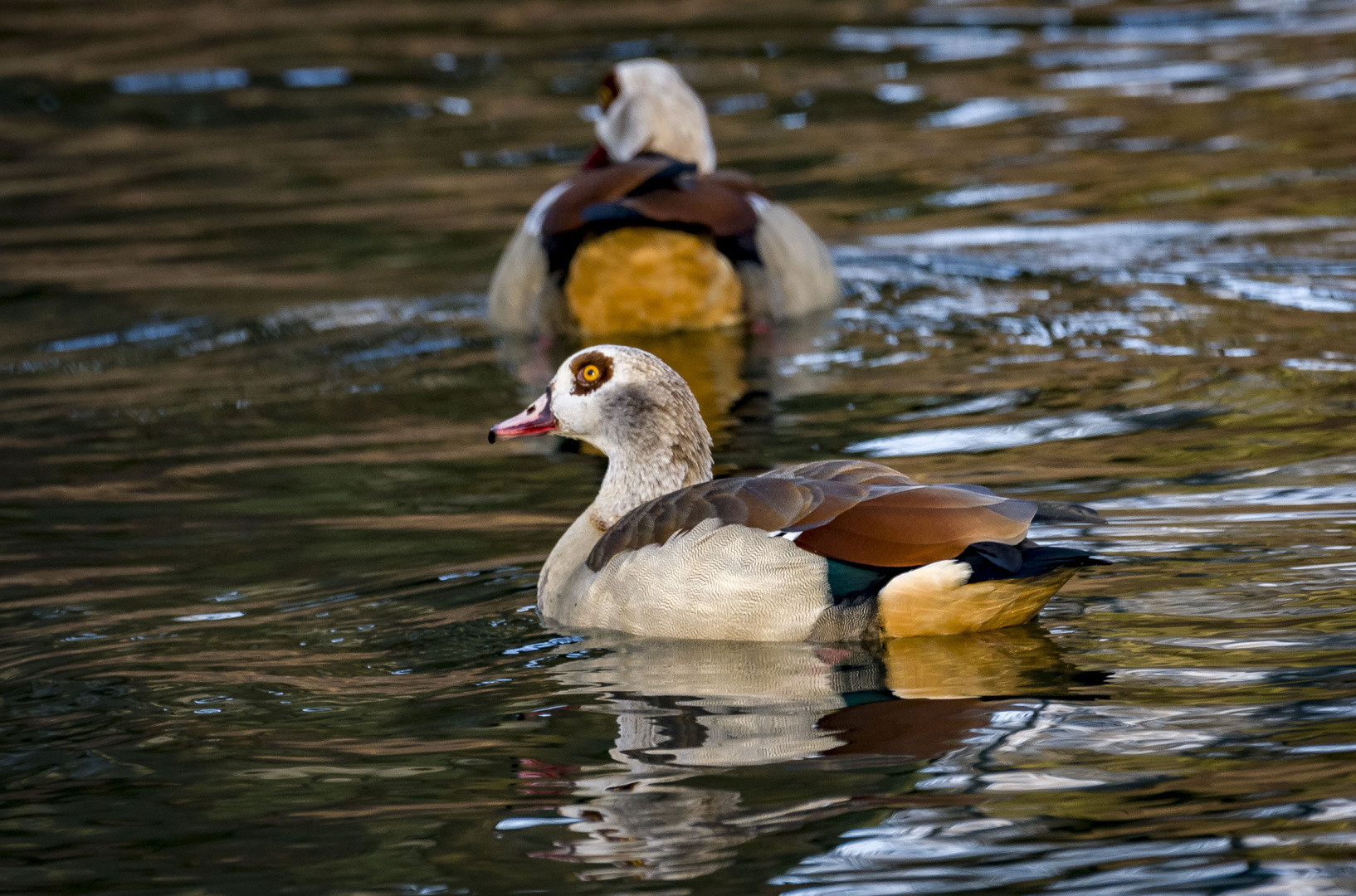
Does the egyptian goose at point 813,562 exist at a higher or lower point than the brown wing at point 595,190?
lower

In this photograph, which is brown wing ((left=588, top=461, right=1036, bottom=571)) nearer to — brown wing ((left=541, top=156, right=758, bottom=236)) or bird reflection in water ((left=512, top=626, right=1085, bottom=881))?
bird reflection in water ((left=512, top=626, right=1085, bottom=881))

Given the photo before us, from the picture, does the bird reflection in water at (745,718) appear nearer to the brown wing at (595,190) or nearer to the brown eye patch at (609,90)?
the brown wing at (595,190)

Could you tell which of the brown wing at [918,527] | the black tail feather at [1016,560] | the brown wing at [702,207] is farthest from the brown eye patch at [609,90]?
the black tail feather at [1016,560]

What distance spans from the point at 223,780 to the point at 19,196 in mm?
11401

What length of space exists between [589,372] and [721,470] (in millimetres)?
1218

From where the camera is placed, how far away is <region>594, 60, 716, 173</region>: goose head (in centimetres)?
1120

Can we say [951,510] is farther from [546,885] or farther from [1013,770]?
[546,885]

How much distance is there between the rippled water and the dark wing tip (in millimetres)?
372

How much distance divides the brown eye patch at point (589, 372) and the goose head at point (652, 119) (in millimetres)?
4649

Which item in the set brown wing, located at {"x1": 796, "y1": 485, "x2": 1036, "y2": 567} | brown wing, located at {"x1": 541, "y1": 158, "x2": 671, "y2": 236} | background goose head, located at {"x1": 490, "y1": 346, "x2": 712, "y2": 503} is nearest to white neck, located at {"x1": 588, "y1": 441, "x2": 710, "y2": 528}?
background goose head, located at {"x1": 490, "y1": 346, "x2": 712, "y2": 503}

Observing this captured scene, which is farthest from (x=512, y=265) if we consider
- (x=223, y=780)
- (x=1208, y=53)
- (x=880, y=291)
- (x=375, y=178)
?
(x=1208, y=53)

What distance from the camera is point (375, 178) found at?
1542cm

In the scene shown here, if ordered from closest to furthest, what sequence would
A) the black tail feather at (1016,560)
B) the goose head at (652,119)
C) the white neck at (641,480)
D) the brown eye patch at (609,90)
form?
the black tail feather at (1016,560)
the white neck at (641,480)
the goose head at (652,119)
the brown eye patch at (609,90)

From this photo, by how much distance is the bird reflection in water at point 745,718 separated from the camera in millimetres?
4422
